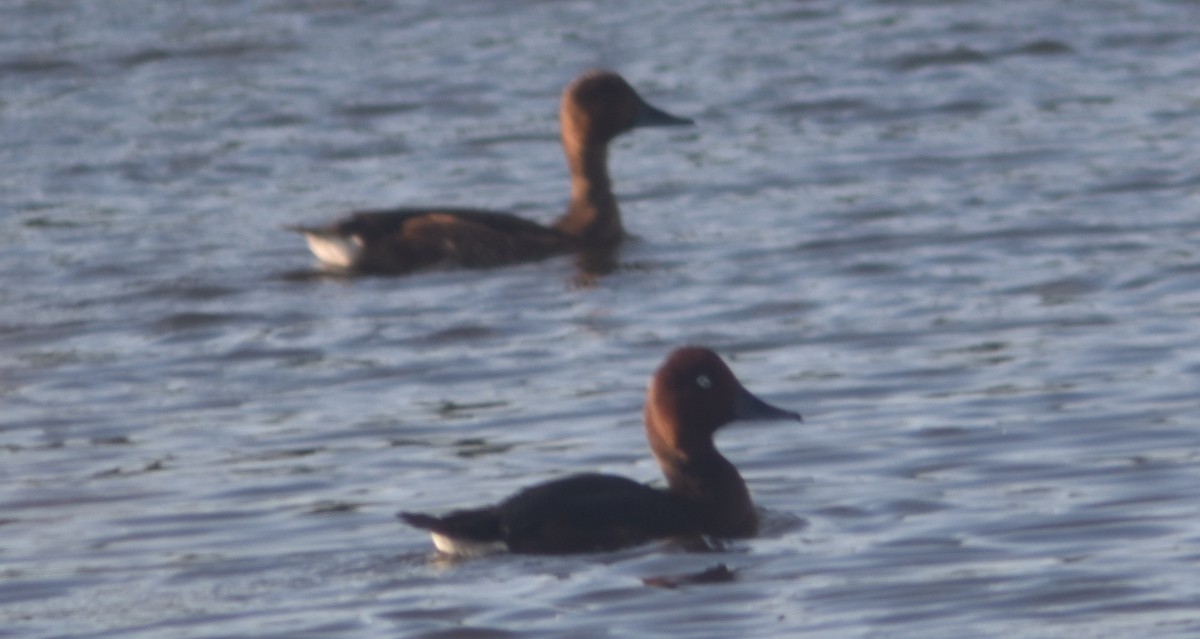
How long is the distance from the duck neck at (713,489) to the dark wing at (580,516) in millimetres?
189

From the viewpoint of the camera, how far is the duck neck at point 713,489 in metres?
8.84

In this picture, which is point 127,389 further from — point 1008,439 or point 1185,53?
point 1185,53

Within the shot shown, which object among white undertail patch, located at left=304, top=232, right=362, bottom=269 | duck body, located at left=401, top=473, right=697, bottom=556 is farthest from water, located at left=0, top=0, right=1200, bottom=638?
white undertail patch, located at left=304, top=232, right=362, bottom=269

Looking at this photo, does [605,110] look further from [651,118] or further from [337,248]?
[337,248]

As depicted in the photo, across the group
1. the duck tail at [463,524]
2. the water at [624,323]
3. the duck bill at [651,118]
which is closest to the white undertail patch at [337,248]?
the water at [624,323]

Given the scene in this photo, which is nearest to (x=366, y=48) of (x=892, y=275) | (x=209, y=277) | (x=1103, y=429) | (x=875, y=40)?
(x=875, y=40)

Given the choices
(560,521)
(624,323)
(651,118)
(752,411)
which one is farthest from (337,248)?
(560,521)

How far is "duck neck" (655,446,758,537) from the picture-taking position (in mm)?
8836

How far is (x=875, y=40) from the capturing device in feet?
76.3

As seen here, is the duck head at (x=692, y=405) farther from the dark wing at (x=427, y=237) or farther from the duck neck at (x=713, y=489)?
the dark wing at (x=427, y=237)

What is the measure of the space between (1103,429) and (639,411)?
177 cm

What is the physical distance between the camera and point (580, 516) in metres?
8.53

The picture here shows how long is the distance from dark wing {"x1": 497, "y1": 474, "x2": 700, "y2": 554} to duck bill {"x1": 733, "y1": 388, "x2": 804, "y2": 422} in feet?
1.90

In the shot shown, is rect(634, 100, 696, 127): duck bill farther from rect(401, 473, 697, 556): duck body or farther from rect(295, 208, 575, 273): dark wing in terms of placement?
rect(401, 473, 697, 556): duck body
